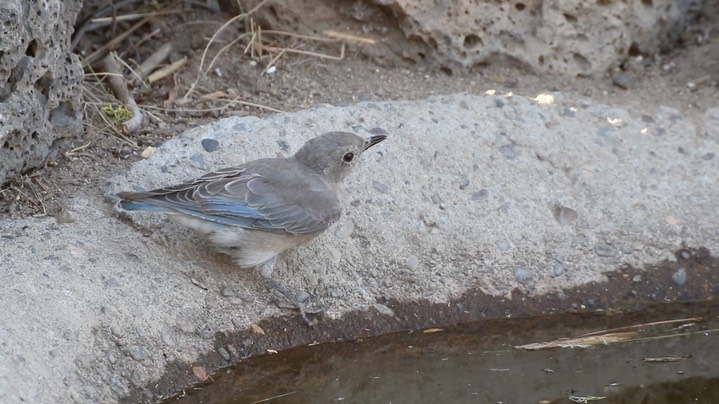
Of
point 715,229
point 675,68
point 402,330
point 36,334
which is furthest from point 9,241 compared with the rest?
point 675,68

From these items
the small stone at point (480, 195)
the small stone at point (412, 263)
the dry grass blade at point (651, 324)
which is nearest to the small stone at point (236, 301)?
the small stone at point (412, 263)

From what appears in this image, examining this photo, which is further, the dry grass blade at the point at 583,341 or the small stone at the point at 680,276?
the small stone at the point at 680,276

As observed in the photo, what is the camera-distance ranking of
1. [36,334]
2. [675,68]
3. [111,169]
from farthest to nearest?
1. [675,68]
2. [111,169]
3. [36,334]

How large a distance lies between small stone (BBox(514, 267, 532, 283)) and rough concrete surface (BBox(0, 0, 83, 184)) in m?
2.82

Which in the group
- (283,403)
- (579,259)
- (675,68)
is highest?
(675,68)

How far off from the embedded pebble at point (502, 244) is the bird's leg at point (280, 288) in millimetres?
1229

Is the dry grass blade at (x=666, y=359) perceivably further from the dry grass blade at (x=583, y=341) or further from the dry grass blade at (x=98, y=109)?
the dry grass blade at (x=98, y=109)

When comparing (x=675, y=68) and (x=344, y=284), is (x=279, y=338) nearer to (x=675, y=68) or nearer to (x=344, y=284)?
(x=344, y=284)

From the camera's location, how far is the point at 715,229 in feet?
22.6

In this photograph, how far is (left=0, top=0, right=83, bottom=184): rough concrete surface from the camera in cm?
588

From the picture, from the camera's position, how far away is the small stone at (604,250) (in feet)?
22.0

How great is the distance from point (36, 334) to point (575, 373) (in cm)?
280

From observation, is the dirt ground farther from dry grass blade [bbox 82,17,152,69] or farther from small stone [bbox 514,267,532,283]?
small stone [bbox 514,267,532,283]

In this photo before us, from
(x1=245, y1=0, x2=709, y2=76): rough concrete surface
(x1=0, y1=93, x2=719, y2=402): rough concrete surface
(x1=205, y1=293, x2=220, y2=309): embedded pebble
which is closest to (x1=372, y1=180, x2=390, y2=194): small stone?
(x1=0, y1=93, x2=719, y2=402): rough concrete surface
